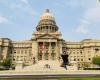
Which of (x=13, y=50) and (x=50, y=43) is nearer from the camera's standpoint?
(x=50, y=43)

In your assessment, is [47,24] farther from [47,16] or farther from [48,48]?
[48,48]

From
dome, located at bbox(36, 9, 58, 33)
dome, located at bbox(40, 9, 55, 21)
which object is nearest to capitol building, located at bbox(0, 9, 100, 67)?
dome, located at bbox(36, 9, 58, 33)

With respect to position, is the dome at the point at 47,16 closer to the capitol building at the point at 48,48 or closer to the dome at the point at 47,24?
the dome at the point at 47,24

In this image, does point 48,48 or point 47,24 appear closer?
point 48,48

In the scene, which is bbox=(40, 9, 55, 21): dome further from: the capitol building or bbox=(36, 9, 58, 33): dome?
the capitol building

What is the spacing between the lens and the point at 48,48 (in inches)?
4449

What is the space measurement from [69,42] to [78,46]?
4943mm

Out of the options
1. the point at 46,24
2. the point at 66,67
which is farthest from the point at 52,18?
the point at 66,67

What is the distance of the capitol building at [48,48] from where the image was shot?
4459 inches

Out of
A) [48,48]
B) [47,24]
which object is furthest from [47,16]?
[48,48]

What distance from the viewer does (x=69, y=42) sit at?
124312 millimetres

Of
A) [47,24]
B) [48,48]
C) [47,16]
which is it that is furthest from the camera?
[47,16]

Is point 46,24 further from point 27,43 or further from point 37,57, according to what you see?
point 37,57

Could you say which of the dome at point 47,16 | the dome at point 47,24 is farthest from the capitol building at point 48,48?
the dome at point 47,16
